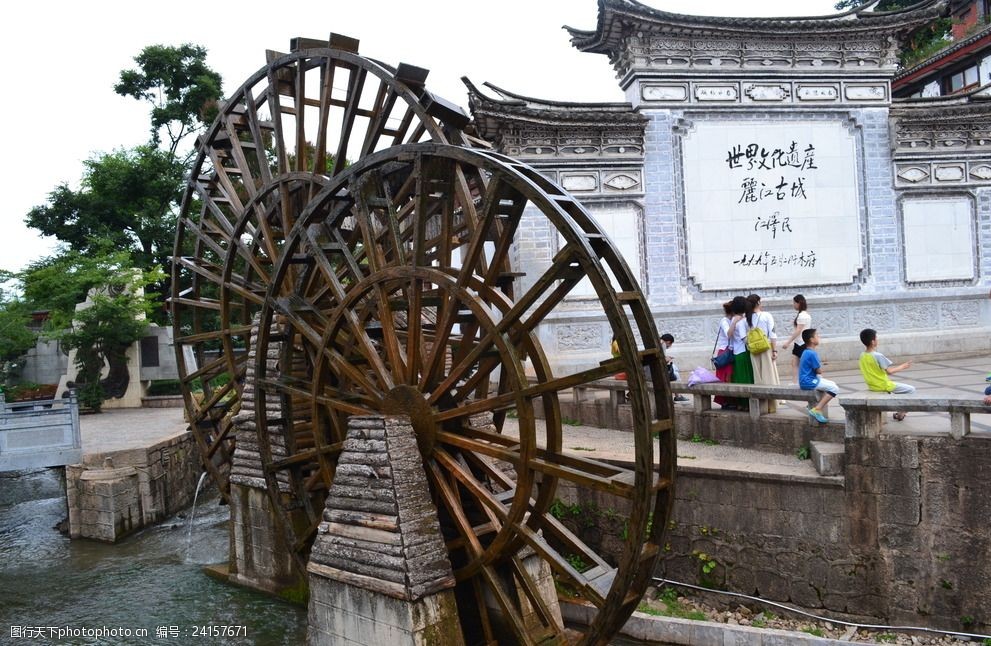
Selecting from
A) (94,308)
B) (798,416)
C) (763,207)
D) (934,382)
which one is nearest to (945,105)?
(763,207)

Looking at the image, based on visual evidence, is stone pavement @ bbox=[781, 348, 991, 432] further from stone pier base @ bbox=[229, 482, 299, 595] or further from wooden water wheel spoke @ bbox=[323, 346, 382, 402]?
stone pier base @ bbox=[229, 482, 299, 595]

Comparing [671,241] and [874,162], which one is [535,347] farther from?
[874,162]

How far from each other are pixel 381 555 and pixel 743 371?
16.1ft

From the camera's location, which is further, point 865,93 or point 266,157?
point 865,93

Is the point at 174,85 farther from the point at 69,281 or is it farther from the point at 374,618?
the point at 374,618

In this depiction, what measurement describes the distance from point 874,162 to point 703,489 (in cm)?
881

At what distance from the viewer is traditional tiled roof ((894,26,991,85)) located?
727 inches

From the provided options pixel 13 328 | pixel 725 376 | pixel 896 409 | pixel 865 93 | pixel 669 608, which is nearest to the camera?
pixel 896 409

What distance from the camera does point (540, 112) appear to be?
495 inches

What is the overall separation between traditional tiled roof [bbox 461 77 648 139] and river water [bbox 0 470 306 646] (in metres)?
7.16

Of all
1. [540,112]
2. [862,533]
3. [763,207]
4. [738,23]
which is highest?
[738,23]

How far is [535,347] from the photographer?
18.9 ft

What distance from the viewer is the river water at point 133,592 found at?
7.34m

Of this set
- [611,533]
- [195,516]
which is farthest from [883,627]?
[195,516]
